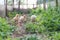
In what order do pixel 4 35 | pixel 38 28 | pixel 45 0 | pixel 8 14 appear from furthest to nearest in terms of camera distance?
pixel 45 0 < pixel 8 14 < pixel 38 28 < pixel 4 35

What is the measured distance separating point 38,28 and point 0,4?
4214 mm

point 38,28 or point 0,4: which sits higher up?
point 0,4

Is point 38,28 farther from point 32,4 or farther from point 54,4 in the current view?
point 32,4


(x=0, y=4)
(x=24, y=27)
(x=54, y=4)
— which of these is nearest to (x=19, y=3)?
(x=0, y=4)

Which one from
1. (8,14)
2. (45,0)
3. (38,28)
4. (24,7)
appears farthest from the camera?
(24,7)

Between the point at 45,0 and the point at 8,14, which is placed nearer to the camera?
the point at 8,14

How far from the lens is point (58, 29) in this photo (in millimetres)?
6191

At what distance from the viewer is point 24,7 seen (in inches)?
420

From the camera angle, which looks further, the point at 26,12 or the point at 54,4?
the point at 26,12

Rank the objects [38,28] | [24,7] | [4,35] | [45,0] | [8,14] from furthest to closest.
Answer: [24,7] → [45,0] → [8,14] → [38,28] → [4,35]

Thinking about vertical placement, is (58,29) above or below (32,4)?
below

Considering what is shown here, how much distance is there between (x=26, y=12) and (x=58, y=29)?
4.29 meters

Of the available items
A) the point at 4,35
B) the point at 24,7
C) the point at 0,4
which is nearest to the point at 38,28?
the point at 4,35

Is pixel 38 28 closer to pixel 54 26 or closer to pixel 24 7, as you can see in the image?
pixel 54 26
